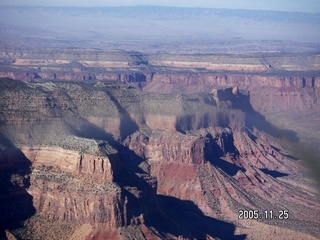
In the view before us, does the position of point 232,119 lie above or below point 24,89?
below

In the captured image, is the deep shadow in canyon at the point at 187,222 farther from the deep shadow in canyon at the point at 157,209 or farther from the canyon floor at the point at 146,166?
the canyon floor at the point at 146,166

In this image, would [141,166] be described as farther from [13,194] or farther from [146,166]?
[13,194]

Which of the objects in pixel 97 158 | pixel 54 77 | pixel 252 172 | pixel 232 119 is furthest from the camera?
pixel 54 77

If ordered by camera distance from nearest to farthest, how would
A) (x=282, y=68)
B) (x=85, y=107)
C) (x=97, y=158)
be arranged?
(x=97, y=158)
(x=85, y=107)
(x=282, y=68)

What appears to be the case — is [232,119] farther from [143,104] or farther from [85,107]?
[85,107]

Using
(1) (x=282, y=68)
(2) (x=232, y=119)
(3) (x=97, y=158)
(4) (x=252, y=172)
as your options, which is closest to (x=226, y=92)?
(2) (x=232, y=119)

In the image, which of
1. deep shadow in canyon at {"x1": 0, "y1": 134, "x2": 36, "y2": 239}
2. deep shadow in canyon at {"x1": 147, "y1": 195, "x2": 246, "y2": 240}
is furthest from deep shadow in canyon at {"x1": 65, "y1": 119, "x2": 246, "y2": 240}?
deep shadow in canyon at {"x1": 0, "y1": 134, "x2": 36, "y2": 239}

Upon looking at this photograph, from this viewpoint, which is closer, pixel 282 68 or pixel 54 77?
pixel 54 77

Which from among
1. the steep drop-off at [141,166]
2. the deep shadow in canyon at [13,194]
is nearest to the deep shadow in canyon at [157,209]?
the steep drop-off at [141,166]
